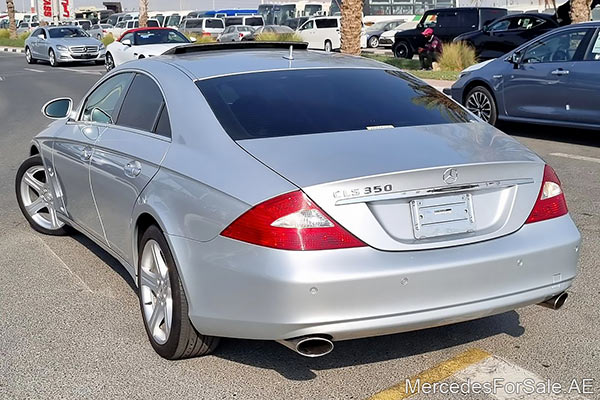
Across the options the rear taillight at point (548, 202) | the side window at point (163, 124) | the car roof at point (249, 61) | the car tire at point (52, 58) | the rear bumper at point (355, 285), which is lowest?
the car tire at point (52, 58)

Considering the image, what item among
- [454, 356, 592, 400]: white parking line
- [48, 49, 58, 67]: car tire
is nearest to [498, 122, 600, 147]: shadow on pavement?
[454, 356, 592, 400]: white parking line

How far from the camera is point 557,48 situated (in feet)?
36.5

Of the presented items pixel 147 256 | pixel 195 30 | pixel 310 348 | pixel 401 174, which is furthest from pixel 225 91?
pixel 195 30

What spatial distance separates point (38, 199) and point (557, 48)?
743 cm

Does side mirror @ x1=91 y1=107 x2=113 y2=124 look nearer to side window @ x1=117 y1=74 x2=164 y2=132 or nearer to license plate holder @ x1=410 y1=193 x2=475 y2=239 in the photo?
side window @ x1=117 y1=74 x2=164 y2=132

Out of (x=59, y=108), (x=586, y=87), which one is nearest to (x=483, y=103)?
(x=586, y=87)

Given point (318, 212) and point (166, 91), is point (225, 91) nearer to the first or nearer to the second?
point (166, 91)

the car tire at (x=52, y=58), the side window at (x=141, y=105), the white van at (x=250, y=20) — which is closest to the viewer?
the side window at (x=141, y=105)

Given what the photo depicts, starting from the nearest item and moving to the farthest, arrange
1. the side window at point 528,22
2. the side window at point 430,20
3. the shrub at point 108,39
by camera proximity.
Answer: the side window at point 528,22 → the side window at point 430,20 → the shrub at point 108,39

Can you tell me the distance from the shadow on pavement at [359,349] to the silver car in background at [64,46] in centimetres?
2797

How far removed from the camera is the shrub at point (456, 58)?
21188 millimetres

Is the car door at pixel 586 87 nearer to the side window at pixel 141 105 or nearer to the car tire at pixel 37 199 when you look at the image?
the car tire at pixel 37 199

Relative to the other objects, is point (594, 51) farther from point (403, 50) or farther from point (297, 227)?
point (403, 50)

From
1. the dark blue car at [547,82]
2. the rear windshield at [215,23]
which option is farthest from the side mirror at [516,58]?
the rear windshield at [215,23]
